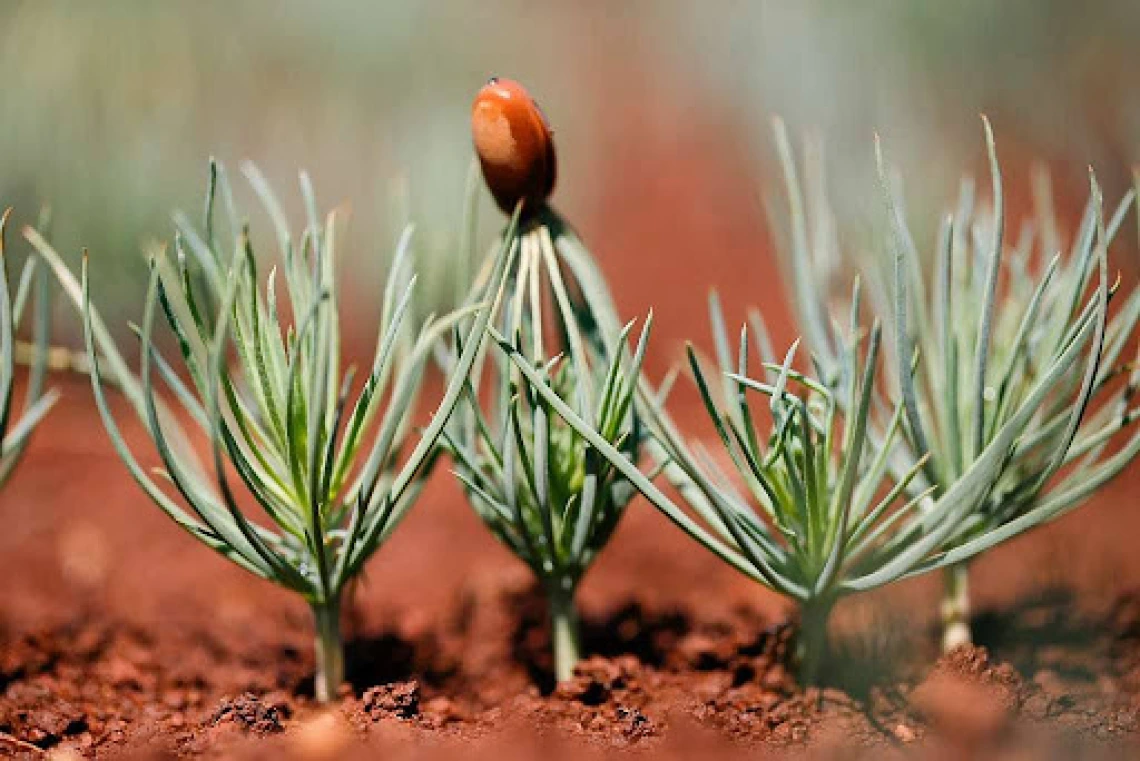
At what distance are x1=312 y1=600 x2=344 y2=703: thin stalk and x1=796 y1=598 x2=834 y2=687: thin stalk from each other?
14.4 inches

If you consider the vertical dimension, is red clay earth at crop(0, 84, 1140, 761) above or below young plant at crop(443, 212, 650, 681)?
below

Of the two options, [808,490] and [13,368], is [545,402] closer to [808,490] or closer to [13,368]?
[808,490]

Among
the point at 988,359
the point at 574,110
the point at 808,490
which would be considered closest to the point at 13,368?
the point at 808,490

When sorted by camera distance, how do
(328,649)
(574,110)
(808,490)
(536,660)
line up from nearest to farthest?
(808,490) < (328,649) < (536,660) < (574,110)

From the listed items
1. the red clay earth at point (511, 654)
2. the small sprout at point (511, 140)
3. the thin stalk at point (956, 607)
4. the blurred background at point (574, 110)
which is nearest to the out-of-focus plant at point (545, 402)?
the small sprout at point (511, 140)

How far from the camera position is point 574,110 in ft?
11.5

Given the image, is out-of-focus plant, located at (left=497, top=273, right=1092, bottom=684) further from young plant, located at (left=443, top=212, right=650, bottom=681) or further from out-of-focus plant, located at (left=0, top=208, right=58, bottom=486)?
out-of-focus plant, located at (left=0, top=208, right=58, bottom=486)

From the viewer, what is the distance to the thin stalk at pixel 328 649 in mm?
925

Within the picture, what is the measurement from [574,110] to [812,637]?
278 cm

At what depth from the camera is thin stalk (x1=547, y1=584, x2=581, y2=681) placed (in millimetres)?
962

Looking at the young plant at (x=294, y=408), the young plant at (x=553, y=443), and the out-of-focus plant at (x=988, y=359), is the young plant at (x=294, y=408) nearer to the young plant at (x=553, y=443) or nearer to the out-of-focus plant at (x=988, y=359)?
the young plant at (x=553, y=443)

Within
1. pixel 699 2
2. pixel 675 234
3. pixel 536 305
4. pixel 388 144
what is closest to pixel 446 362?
pixel 536 305

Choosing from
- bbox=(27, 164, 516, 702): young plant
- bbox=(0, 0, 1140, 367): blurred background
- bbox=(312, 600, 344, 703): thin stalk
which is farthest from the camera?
bbox=(0, 0, 1140, 367): blurred background

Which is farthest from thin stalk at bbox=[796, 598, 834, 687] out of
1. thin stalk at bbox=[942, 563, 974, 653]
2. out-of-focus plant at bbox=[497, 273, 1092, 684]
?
thin stalk at bbox=[942, 563, 974, 653]
